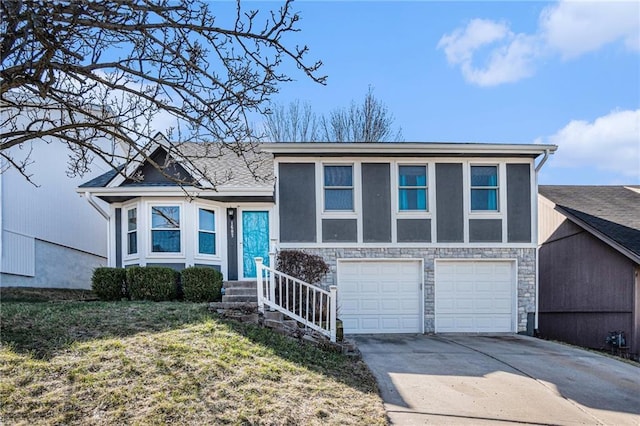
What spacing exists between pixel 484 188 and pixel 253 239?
6096mm

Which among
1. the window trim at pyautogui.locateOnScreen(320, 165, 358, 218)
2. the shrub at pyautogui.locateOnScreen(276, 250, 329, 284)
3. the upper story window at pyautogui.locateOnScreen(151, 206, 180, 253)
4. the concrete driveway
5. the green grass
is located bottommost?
the concrete driveway

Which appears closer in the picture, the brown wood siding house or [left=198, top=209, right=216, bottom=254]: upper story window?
the brown wood siding house

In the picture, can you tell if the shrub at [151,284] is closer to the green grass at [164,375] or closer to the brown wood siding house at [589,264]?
the green grass at [164,375]

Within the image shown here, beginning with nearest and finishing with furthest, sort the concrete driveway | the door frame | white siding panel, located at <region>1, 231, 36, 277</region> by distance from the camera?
1. the concrete driveway
2. the door frame
3. white siding panel, located at <region>1, 231, 36, 277</region>

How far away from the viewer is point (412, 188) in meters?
12.3

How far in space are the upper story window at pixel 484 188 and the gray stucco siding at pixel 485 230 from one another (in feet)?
1.15

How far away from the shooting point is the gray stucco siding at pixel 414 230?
12.1 meters

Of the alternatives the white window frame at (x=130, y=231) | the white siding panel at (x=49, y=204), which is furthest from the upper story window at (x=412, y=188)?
the white siding panel at (x=49, y=204)

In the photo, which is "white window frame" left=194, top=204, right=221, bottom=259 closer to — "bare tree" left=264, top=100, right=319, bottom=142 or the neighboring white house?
the neighboring white house

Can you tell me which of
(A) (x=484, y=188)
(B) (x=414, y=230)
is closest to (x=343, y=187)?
(B) (x=414, y=230)

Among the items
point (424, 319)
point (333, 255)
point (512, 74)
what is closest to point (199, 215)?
point (333, 255)

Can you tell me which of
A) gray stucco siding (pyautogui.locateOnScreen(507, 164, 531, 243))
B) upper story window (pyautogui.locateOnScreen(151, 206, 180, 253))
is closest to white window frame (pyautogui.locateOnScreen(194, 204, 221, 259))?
upper story window (pyautogui.locateOnScreen(151, 206, 180, 253))

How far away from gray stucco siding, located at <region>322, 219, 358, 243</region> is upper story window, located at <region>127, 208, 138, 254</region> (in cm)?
461

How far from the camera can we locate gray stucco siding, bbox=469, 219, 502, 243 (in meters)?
12.2
